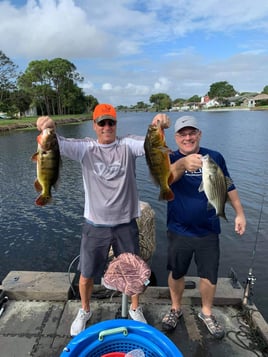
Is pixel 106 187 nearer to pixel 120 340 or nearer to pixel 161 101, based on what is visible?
pixel 120 340

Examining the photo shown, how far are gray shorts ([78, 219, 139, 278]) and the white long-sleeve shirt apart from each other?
86 mm

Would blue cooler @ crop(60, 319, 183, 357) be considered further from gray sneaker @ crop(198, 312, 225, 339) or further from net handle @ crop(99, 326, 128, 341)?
gray sneaker @ crop(198, 312, 225, 339)

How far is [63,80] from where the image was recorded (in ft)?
245

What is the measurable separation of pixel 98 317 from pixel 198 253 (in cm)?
145

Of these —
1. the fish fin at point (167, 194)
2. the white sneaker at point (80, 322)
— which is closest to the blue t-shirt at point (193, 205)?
the fish fin at point (167, 194)

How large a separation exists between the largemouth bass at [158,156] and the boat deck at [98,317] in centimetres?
173

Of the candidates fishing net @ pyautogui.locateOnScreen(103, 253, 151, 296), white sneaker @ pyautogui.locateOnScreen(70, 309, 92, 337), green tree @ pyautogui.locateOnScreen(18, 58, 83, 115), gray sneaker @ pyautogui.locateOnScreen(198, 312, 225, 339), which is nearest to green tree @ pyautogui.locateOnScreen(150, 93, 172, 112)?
green tree @ pyautogui.locateOnScreen(18, 58, 83, 115)

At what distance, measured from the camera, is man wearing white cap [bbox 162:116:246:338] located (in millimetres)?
3146

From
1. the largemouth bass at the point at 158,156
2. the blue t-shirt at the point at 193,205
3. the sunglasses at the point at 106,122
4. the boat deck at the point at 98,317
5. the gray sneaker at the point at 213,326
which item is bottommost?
the boat deck at the point at 98,317

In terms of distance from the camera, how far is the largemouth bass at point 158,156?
2.77 meters

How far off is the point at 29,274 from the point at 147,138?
114 inches

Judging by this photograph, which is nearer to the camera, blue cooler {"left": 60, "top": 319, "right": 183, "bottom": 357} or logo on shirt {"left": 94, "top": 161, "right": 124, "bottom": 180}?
blue cooler {"left": 60, "top": 319, "right": 183, "bottom": 357}

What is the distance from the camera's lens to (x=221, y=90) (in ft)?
459

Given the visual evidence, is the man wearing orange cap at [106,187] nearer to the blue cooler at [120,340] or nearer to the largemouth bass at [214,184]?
the largemouth bass at [214,184]
